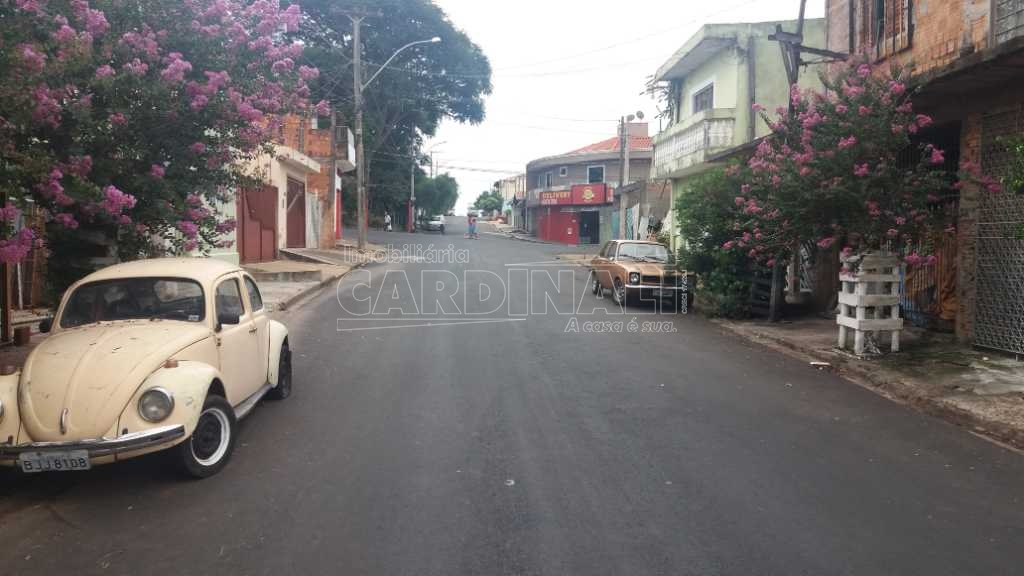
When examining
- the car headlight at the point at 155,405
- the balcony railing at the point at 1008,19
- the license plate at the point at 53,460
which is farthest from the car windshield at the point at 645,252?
the license plate at the point at 53,460

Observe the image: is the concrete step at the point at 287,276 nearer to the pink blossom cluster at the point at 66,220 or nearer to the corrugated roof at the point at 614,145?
the pink blossom cluster at the point at 66,220

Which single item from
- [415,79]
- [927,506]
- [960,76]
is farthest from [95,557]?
[415,79]

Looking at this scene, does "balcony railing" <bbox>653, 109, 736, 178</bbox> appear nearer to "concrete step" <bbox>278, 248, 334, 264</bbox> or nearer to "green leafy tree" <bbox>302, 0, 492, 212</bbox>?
"concrete step" <bbox>278, 248, 334, 264</bbox>

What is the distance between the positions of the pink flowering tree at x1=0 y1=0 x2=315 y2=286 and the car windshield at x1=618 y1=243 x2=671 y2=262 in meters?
10.6

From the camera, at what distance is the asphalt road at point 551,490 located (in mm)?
4086

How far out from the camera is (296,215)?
96.3ft

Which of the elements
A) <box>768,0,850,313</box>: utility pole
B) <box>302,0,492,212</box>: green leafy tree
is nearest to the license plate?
<box>768,0,850,313</box>: utility pole

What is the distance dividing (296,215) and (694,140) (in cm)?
1543

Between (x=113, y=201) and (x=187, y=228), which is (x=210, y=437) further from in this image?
(x=187, y=228)

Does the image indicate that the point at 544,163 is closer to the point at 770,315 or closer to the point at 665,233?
the point at 665,233

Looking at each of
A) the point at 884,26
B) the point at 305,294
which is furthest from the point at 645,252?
the point at 305,294

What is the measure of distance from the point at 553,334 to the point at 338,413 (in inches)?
224

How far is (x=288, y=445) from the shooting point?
6.14m

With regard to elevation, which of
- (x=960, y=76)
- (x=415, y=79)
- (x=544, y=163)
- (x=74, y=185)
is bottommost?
(x=74, y=185)
